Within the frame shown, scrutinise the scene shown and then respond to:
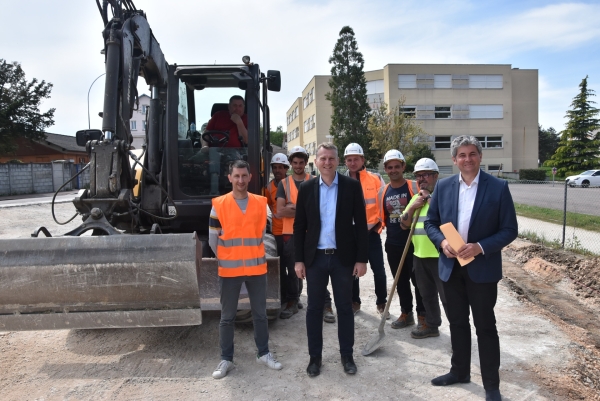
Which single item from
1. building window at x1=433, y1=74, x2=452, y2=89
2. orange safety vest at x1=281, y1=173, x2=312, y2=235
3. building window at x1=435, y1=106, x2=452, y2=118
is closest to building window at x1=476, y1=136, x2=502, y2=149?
building window at x1=435, y1=106, x2=452, y2=118

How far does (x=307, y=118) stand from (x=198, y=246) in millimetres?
56926

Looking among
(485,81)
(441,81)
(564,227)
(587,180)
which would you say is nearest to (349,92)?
(441,81)

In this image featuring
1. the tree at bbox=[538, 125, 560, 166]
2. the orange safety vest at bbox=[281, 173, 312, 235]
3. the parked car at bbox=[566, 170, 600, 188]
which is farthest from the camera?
the tree at bbox=[538, 125, 560, 166]

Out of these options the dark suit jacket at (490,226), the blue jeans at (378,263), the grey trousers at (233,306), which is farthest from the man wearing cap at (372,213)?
the dark suit jacket at (490,226)

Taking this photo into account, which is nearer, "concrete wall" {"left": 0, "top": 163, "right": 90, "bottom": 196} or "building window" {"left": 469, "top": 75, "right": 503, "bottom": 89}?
"concrete wall" {"left": 0, "top": 163, "right": 90, "bottom": 196}

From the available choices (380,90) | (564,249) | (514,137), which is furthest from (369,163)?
(564,249)

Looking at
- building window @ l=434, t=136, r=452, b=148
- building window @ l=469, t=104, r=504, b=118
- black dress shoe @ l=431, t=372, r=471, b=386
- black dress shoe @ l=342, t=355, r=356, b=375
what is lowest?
black dress shoe @ l=431, t=372, r=471, b=386

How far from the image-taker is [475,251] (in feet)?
11.1

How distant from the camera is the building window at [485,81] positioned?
47031 mm

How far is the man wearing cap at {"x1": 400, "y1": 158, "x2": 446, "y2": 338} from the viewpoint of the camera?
4.61 m

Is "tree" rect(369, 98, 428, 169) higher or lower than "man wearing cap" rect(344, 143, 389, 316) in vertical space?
higher

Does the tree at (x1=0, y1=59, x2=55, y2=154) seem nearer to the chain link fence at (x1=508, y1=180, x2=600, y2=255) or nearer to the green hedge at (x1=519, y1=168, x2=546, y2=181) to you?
the chain link fence at (x1=508, y1=180, x2=600, y2=255)

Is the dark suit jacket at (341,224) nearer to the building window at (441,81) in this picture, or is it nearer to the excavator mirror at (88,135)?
the excavator mirror at (88,135)

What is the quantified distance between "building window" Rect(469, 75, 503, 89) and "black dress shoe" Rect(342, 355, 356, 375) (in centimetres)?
4784
